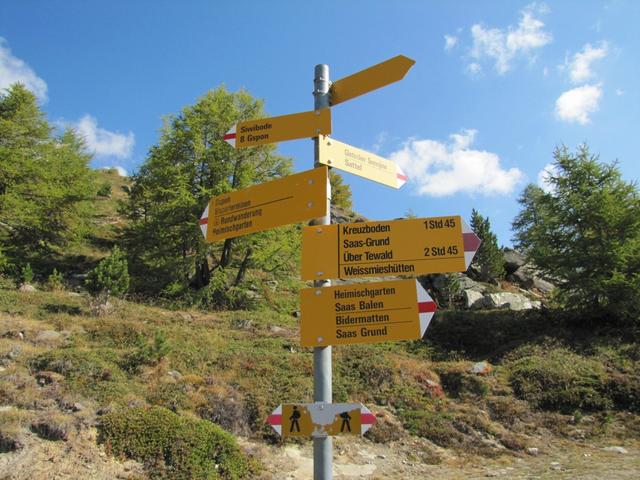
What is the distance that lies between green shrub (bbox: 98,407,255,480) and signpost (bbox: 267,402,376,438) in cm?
605

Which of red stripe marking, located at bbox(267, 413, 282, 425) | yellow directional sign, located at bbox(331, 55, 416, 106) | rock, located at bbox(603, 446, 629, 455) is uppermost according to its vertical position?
yellow directional sign, located at bbox(331, 55, 416, 106)

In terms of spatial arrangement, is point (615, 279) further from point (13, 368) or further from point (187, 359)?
point (13, 368)

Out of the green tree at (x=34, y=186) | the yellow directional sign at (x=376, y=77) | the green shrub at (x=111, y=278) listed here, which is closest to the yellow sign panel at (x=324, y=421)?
the yellow directional sign at (x=376, y=77)

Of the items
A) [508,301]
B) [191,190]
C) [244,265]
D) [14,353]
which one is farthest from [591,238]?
[14,353]

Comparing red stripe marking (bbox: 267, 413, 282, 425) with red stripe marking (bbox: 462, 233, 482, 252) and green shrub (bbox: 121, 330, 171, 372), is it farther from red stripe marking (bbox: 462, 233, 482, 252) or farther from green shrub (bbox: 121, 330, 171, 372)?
green shrub (bbox: 121, 330, 171, 372)

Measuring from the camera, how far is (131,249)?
86.7 feet

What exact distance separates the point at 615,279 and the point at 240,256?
60.7 feet

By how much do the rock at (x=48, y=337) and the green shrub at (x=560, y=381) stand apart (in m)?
14.9

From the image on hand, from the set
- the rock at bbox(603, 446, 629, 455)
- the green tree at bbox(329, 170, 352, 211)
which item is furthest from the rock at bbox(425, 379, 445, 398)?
the green tree at bbox(329, 170, 352, 211)

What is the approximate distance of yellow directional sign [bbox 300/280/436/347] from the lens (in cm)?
344

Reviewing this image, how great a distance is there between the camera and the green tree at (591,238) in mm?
19703

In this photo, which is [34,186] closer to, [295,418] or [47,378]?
[47,378]

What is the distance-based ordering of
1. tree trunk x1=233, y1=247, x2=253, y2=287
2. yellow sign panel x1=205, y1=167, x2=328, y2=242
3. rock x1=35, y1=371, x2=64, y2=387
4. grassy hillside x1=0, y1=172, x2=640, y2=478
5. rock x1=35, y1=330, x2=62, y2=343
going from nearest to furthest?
yellow sign panel x1=205, y1=167, x2=328, y2=242 < grassy hillside x1=0, y1=172, x2=640, y2=478 < rock x1=35, y1=371, x2=64, y2=387 < rock x1=35, y1=330, x2=62, y2=343 < tree trunk x1=233, y1=247, x2=253, y2=287

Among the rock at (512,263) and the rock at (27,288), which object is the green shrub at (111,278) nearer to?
the rock at (27,288)
